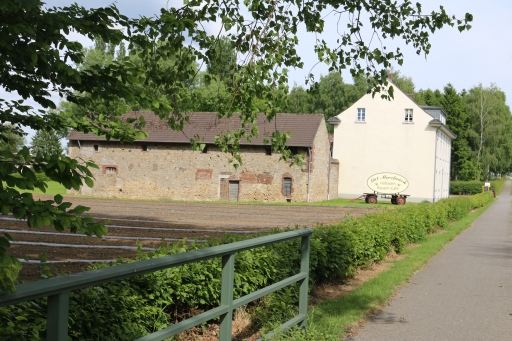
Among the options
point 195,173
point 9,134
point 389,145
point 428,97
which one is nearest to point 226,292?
point 9,134

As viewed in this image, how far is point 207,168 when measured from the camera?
147 ft

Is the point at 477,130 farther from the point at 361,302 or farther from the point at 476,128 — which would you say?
the point at 361,302

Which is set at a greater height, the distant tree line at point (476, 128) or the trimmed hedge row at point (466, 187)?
the distant tree line at point (476, 128)

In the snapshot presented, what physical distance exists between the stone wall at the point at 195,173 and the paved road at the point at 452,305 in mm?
29623

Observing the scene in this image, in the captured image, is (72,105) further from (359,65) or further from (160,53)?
(359,65)

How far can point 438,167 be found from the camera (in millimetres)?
51000

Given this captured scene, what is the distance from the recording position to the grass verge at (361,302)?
6625 millimetres

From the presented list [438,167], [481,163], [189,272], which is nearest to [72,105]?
[189,272]

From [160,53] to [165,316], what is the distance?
3909mm

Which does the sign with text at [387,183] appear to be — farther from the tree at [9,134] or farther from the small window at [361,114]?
the tree at [9,134]

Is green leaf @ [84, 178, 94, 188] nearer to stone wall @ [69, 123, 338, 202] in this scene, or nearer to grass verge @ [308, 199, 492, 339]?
grass verge @ [308, 199, 492, 339]

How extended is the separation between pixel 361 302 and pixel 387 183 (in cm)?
3737

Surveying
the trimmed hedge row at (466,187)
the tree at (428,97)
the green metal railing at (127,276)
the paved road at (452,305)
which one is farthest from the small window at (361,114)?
the green metal railing at (127,276)

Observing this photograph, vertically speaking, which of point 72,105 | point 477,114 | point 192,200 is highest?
point 477,114
